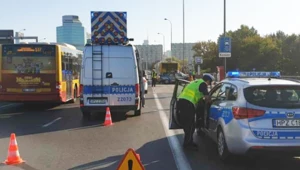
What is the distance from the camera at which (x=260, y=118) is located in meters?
6.38

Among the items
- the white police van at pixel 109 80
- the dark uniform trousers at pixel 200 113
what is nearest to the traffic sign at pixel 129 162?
the dark uniform trousers at pixel 200 113

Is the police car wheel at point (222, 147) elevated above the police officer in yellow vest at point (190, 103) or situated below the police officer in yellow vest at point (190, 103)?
below

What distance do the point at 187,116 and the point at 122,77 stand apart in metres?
5.23

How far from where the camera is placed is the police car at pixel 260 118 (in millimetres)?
→ 6336

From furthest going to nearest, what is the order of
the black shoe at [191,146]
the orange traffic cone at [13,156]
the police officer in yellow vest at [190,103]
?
1. the police officer in yellow vest at [190,103]
2. the black shoe at [191,146]
3. the orange traffic cone at [13,156]

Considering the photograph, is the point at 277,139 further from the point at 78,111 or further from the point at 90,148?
the point at 78,111

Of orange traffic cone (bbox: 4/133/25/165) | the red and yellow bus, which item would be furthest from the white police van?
orange traffic cone (bbox: 4/133/25/165)

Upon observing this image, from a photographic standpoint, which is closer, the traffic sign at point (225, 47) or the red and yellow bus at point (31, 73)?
the red and yellow bus at point (31, 73)

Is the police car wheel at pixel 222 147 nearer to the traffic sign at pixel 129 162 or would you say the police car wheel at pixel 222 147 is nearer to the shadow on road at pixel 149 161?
the shadow on road at pixel 149 161

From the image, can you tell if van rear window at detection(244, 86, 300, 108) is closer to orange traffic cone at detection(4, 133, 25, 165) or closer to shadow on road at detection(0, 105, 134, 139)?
orange traffic cone at detection(4, 133, 25, 165)

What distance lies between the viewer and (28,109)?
16875mm

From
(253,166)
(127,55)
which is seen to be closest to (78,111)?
(127,55)

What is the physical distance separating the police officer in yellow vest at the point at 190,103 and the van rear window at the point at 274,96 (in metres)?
1.59

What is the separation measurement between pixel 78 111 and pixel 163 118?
12.9 ft
